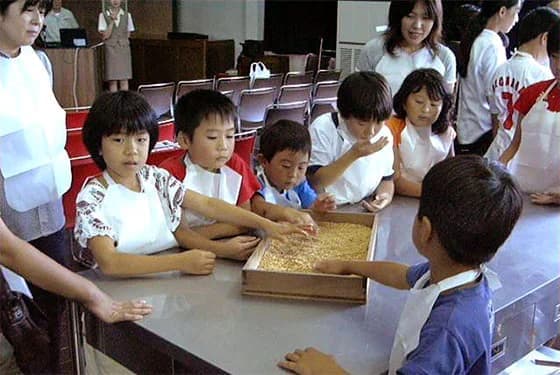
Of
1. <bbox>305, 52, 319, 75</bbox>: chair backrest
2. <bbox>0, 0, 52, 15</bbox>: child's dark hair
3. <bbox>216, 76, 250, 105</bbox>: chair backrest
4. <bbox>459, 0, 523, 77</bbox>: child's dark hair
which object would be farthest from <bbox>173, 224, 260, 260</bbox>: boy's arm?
<bbox>305, 52, 319, 75</bbox>: chair backrest

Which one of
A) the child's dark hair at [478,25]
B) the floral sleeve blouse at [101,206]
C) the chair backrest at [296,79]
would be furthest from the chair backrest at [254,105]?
the floral sleeve blouse at [101,206]

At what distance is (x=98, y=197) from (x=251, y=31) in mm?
8646

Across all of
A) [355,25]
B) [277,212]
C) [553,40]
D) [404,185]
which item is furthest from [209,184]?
[355,25]

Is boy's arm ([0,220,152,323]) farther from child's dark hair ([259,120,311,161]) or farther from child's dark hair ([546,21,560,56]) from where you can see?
child's dark hair ([546,21,560,56])

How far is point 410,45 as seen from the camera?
2.80 meters

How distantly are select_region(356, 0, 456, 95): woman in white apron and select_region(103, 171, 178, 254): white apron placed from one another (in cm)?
147

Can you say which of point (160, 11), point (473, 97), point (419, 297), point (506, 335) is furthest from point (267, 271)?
point (160, 11)

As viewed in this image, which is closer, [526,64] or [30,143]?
[30,143]

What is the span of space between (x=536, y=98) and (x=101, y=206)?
1619 millimetres

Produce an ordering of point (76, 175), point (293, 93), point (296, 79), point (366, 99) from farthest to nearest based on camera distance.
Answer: point (296, 79) → point (293, 93) → point (76, 175) → point (366, 99)

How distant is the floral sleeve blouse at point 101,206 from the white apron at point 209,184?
89mm

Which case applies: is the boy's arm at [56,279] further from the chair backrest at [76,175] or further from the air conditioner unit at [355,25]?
the air conditioner unit at [355,25]

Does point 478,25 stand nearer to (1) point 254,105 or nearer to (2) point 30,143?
(1) point 254,105

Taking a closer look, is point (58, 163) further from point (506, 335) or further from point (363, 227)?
point (506, 335)
